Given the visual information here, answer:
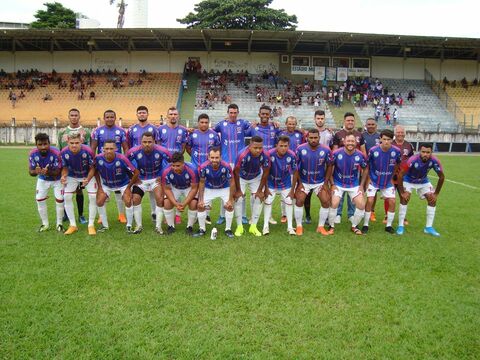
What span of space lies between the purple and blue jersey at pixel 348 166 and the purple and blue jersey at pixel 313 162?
19cm

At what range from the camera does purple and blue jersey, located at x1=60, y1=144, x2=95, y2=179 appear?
20.6 feet

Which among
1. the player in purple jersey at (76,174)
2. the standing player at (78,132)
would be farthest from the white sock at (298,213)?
the standing player at (78,132)

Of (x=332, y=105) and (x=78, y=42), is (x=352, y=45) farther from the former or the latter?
(x=78, y=42)

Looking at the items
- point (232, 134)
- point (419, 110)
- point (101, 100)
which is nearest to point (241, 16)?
point (101, 100)

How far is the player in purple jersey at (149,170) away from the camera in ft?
20.6

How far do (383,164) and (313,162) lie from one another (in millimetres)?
1170

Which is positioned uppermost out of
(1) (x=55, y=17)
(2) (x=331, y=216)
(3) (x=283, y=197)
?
(1) (x=55, y=17)

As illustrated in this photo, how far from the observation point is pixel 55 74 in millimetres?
34062

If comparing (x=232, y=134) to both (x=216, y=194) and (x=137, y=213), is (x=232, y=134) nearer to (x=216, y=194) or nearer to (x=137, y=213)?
(x=216, y=194)

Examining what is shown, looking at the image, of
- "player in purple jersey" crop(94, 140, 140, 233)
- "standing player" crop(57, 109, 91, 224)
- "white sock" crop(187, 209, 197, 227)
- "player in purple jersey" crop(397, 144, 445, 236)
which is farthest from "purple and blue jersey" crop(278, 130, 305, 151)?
"standing player" crop(57, 109, 91, 224)

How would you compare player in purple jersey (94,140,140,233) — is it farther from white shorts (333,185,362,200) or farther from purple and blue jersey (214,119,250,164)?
white shorts (333,185,362,200)

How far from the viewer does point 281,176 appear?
21.2 ft

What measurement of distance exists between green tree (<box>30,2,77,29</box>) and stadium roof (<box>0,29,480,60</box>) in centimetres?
1306

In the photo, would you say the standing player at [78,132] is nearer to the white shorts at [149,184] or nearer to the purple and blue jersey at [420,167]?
the white shorts at [149,184]
